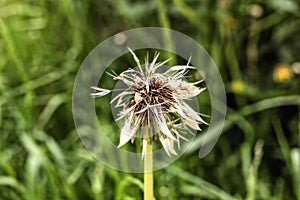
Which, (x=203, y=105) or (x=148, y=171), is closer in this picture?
(x=148, y=171)

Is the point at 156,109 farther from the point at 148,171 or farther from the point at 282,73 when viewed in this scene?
the point at 282,73

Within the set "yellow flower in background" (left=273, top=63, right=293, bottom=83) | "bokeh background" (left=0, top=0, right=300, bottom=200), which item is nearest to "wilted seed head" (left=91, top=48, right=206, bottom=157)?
"bokeh background" (left=0, top=0, right=300, bottom=200)

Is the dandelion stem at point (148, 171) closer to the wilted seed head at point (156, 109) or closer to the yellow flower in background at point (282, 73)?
the wilted seed head at point (156, 109)

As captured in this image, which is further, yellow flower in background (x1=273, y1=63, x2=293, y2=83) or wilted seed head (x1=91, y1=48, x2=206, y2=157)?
yellow flower in background (x1=273, y1=63, x2=293, y2=83)

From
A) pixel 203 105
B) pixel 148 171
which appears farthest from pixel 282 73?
pixel 148 171

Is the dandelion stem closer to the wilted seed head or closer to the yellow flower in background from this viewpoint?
the wilted seed head

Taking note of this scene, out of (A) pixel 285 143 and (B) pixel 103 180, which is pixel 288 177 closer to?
(A) pixel 285 143

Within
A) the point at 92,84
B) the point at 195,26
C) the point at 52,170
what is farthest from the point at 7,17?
the point at 52,170

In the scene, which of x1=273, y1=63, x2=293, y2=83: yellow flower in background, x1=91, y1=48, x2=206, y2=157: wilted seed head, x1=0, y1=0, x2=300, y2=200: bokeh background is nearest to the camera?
x1=91, y1=48, x2=206, y2=157: wilted seed head
